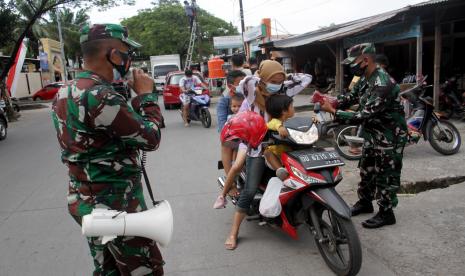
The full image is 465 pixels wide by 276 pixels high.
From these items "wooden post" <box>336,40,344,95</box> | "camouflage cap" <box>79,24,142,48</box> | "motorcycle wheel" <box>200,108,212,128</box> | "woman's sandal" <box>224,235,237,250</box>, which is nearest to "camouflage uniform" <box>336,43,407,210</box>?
"woman's sandal" <box>224,235,237,250</box>

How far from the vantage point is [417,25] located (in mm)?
9219

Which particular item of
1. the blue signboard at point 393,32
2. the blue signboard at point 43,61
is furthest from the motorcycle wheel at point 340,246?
the blue signboard at point 43,61

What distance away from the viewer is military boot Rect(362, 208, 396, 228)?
3883mm

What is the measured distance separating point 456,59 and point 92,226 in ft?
39.3

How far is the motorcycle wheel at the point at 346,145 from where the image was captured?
21.6 ft

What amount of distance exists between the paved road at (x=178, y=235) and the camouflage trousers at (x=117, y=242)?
123 centimetres

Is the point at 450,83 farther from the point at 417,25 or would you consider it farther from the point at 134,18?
the point at 134,18

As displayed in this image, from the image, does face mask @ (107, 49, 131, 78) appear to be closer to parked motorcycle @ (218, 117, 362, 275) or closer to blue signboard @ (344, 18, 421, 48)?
parked motorcycle @ (218, 117, 362, 275)

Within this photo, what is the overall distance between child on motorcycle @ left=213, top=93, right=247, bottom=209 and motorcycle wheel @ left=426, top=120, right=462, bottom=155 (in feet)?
11.0

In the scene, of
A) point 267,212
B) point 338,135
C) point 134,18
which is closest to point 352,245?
point 267,212

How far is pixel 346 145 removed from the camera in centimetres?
700

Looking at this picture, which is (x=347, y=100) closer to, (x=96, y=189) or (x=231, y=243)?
(x=231, y=243)

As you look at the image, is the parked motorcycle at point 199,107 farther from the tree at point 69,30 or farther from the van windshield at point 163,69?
the tree at point 69,30

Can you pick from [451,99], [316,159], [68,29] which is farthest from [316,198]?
[68,29]
